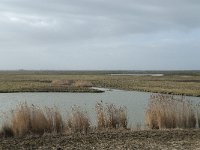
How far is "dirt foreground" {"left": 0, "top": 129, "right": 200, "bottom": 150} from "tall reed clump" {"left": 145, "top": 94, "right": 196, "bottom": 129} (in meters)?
1.72

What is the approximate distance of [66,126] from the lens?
1498cm

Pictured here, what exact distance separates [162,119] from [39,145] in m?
6.07

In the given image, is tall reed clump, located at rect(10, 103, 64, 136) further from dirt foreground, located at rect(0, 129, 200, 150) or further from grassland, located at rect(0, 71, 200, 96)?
grassland, located at rect(0, 71, 200, 96)

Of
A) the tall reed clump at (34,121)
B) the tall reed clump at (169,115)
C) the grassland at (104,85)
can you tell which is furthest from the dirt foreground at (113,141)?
the grassland at (104,85)

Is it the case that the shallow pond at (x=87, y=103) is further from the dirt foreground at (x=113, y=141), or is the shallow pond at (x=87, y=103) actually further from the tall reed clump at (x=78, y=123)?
the dirt foreground at (x=113, y=141)

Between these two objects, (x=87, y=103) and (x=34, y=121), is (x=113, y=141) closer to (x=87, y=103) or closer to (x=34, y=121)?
(x=34, y=121)

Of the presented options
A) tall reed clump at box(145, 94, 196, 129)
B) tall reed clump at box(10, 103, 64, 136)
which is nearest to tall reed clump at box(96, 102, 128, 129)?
tall reed clump at box(145, 94, 196, 129)

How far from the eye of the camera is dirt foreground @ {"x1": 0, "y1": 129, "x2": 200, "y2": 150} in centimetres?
1153

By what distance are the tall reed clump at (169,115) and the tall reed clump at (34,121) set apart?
384 cm

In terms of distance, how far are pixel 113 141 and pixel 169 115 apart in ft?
14.3

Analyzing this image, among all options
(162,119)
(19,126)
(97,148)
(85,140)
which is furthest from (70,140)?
(162,119)

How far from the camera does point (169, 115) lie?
52.5 feet

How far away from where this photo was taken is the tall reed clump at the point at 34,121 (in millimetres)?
14242

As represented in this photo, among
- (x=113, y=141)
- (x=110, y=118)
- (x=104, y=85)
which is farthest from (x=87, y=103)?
(x=104, y=85)
